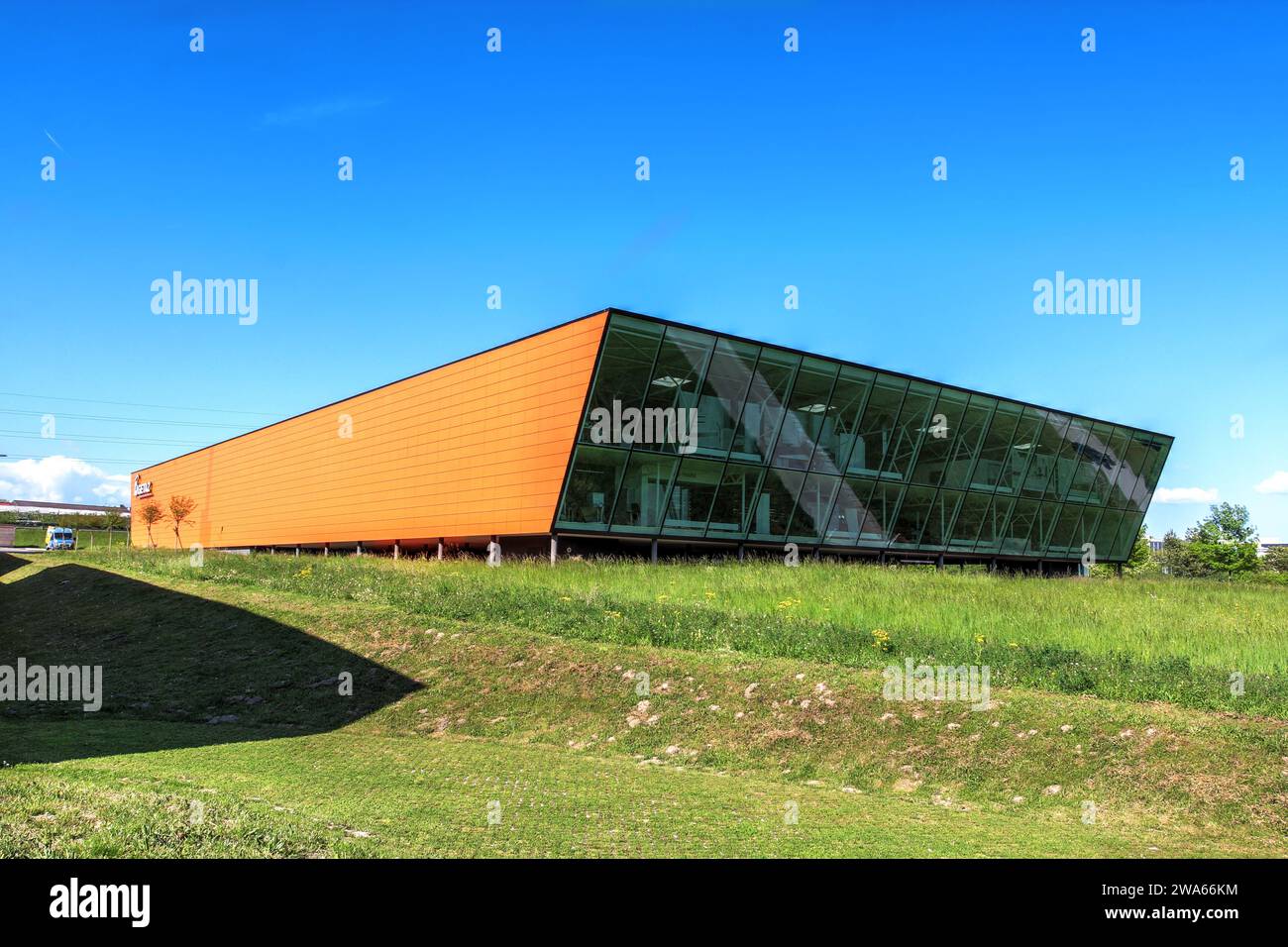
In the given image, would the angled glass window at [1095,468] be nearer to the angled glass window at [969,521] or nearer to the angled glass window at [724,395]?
the angled glass window at [969,521]

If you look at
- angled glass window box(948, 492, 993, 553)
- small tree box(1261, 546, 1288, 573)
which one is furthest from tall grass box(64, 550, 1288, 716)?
small tree box(1261, 546, 1288, 573)

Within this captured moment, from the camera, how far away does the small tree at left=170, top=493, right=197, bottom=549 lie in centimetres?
5653

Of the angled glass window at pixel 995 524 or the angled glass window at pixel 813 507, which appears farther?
the angled glass window at pixel 995 524

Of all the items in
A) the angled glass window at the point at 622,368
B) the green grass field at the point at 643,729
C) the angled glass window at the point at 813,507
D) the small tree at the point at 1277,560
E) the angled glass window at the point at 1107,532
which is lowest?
the small tree at the point at 1277,560

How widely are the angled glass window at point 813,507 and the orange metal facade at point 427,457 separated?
1015 centimetres

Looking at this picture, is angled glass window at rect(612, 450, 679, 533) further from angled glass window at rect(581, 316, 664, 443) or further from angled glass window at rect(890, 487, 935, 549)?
angled glass window at rect(890, 487, 935, 549)

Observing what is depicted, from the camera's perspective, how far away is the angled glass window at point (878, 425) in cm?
3253

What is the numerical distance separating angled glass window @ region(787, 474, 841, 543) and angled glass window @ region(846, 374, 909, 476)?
1.22 meters

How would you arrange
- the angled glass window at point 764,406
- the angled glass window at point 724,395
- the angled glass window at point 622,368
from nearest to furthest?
the angled glass window at point 622,368
the angled glass window at point 724,395
the angled glass window at point 764,406

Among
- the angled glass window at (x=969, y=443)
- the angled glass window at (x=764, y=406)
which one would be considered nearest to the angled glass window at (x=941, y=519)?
the angled glass window at (x=969, y=443)

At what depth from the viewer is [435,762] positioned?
9.38 meters

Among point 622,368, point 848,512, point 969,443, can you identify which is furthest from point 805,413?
point 969,443
